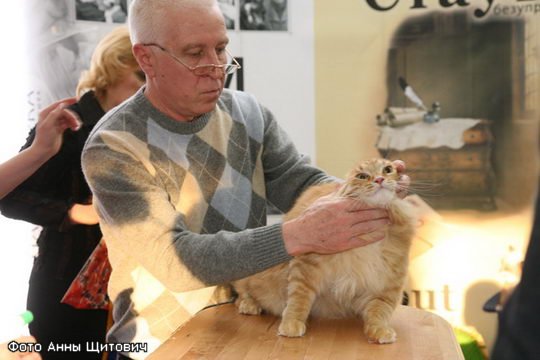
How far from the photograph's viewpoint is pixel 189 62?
1564mm

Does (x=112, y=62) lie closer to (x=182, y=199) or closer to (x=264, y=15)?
(x=264, y=15)

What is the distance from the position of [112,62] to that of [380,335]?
1.43 m

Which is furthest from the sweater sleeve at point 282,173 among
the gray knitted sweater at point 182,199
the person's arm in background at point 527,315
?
the person's arm in background at point 527,315

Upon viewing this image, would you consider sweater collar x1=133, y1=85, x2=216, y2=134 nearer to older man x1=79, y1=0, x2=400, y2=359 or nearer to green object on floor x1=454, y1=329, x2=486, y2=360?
older man x1=79, y1=0, x2=400, y2=359

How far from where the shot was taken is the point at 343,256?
1396mm

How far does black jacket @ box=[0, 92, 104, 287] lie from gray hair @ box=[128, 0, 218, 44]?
0.75 meters

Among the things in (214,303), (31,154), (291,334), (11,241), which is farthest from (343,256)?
(11,241)

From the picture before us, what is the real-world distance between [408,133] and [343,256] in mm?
1416

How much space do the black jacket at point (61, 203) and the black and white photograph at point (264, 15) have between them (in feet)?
2.34

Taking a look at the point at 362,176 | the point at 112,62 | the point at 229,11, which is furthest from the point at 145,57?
the point at 229,11

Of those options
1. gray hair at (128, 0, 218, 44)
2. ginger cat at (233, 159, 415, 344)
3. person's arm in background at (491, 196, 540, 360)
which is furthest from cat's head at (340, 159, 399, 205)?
person's arm in background at (491, 196, 540, 360)

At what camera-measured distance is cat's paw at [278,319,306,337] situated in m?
1.32

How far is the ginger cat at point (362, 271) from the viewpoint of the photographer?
54.2 inches

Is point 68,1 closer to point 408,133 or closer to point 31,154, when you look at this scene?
point 31,154
